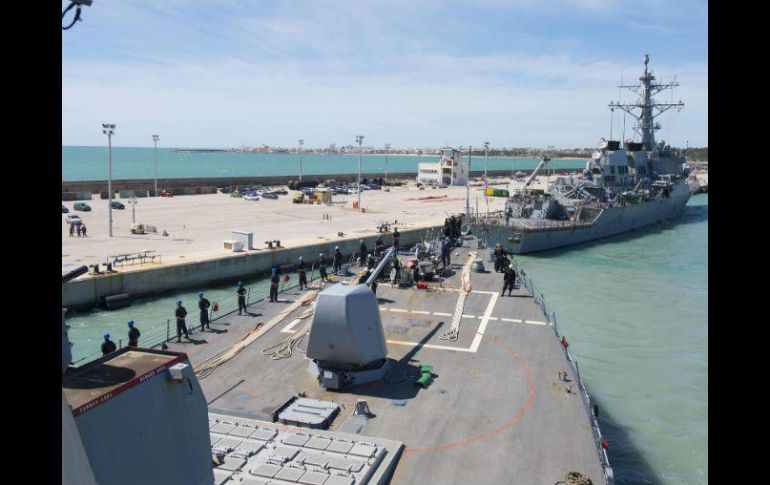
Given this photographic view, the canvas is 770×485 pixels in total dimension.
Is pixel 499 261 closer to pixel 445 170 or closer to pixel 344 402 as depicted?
pixel 344 402

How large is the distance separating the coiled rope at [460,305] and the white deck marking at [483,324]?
60cm

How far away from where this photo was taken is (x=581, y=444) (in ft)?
38.7

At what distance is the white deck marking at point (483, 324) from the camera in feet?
57.7

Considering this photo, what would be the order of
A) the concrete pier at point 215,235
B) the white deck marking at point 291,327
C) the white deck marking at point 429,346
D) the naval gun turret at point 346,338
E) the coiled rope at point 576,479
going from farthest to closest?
1. the concrete pier at point 215,235
2. the white deck marking at point 291,327
3. the white deck marking at point 429,346
4. the naval gun turret at point 346,338
5. the coiled rope at point 576,479

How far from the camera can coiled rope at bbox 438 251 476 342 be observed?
1827 cm

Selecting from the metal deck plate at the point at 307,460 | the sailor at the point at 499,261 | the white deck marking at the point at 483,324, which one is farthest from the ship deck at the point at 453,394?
the sailor at the point at 499,261

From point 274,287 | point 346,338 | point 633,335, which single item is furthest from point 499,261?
point 346,338

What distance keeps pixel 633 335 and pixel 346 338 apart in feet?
55.9

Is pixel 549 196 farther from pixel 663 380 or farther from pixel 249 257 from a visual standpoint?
pixel 663 380

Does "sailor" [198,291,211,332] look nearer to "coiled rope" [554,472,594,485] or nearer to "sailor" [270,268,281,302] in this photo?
"sailor" [270,268,281,302]

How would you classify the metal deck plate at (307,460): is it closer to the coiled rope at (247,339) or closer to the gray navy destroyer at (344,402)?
the gray navy destroyer at (344,402)

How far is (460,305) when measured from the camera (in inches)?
850

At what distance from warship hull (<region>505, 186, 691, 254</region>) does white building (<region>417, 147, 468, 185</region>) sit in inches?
1857

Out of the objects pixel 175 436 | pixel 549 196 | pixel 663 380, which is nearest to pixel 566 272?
pixel 549 196
